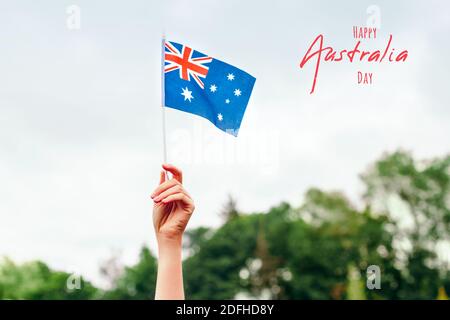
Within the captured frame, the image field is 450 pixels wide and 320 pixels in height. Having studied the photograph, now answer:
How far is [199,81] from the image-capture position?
5648mm

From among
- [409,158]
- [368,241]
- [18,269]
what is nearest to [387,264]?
[368,241]

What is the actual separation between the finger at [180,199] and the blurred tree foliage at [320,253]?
99.6ft

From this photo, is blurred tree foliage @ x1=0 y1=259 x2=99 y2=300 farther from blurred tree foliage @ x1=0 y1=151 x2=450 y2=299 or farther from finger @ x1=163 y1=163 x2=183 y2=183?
finger @ x1=163 y1=163 x2=183 y2=183

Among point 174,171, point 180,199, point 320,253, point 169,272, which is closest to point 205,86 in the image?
point 174,171

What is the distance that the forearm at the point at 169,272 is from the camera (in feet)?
12.5

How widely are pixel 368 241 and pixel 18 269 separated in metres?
20.4

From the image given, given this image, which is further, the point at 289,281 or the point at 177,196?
the point at 289,281

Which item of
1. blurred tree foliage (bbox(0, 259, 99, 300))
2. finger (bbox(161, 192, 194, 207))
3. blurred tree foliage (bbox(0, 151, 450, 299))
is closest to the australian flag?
finger (bbox(161, 192, 194, 207))

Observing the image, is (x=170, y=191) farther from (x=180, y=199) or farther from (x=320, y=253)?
(x=320, y=253)

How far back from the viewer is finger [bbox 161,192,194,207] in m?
3.76

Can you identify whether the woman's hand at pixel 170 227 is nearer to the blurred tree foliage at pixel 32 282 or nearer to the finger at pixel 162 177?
the finger at pixel 162 177

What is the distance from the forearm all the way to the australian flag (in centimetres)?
176

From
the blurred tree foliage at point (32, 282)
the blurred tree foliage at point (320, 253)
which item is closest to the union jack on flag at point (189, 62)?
the blurred tree foliage at point (320, 253)

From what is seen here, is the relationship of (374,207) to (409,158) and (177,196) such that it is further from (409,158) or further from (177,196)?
(177,196)
